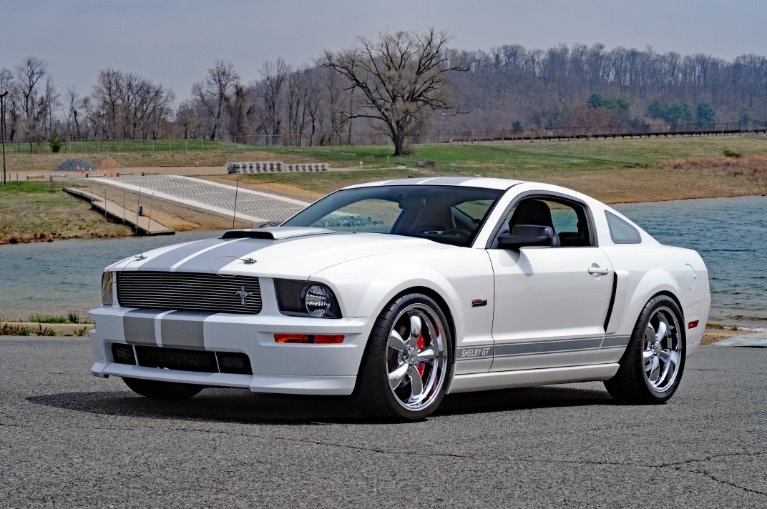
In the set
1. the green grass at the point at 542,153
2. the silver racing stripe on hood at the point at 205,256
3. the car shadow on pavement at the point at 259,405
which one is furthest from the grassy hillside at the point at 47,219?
Result: the silver racing stripe on hood at the point at 205,256

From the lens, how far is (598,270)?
847cm

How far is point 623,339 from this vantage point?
867 centimetres

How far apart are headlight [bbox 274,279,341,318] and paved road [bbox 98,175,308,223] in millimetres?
57917

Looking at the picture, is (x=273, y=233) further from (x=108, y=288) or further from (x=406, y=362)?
(x=406, y=362)

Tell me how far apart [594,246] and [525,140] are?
151 metres

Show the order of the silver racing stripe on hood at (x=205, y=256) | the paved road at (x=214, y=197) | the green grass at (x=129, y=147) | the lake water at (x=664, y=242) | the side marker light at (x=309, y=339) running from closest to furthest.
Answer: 1. the side marker light at (x=309, y=339)
2. the silver racing stripe on hood at (x=205, y=256)
3. the lake water at (x=664, y=242)
4. the paved road at (x=214, y=197)
5. the green grass at (x=129, y=147)

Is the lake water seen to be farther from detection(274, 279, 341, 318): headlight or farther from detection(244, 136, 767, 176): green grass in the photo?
detection(244, 136, 767, 176): green grass

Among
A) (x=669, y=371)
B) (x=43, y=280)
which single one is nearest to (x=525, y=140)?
(x=43, y=280)

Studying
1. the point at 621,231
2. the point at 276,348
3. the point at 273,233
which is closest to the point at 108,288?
the point at 273,233

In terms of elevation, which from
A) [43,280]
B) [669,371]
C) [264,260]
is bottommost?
[43,280]

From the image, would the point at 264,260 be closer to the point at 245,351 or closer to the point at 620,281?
the point at 245,351

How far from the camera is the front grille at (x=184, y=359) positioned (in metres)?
6.81

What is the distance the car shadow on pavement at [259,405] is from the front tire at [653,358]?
244mm

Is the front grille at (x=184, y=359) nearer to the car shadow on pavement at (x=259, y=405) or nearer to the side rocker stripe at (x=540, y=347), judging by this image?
the car shadow on pavement at (x=259, y=405)
